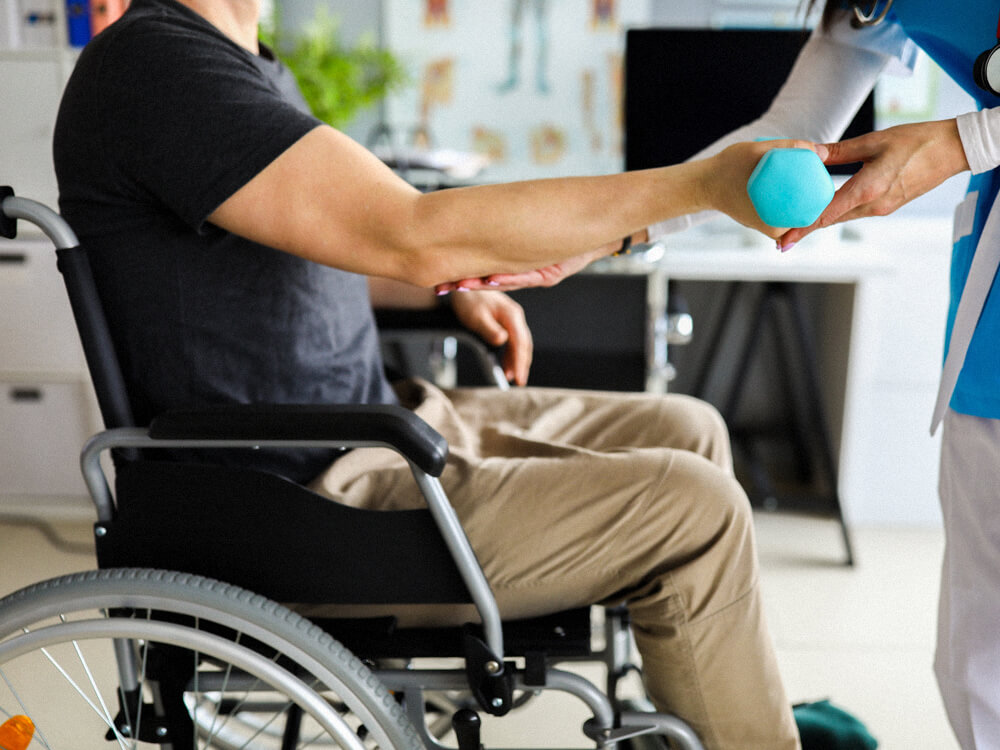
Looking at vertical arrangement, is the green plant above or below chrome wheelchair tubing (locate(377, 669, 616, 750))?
above

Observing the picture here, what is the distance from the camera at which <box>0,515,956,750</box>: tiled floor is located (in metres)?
1.68

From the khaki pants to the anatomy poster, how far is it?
6.61ft

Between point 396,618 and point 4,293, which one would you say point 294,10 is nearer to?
point 4,293

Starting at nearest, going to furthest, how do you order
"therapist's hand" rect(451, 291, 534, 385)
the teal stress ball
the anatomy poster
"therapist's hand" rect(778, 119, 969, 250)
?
the teal stress ball < "therapist's hand" rect(778, 119, 969, 250) < "therapist's hand" rect(451, 291, 534, 385) < the anatomy poster

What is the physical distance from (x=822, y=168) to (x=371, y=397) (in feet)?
2.05

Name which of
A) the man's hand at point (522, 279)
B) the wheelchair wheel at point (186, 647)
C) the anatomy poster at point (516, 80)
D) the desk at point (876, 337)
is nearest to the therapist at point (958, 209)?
the man's hand at point (522, 279)

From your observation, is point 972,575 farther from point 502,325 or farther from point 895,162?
point 502,325

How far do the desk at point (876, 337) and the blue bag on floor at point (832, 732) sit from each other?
106 centimetres

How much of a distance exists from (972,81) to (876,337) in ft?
4.73

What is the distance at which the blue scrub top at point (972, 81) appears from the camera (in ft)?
2.96

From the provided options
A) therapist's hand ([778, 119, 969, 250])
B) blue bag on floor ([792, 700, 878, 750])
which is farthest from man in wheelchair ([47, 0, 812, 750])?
blue bag on floor ([792, 700, 878, 750])

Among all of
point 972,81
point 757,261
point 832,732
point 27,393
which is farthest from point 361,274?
point 27,393

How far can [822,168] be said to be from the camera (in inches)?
29.2

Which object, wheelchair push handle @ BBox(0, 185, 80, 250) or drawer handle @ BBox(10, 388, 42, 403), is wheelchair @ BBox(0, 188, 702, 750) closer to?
wheelchair push handle @ BBox(0, 185, 80, 250)
